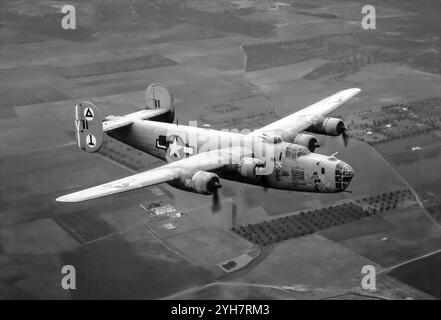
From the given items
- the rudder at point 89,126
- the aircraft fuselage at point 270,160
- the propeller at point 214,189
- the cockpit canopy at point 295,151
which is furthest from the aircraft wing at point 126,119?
the cockpit canopy at point 295,151

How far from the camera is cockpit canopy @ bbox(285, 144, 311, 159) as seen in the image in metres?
52.0

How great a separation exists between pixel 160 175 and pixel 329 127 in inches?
773

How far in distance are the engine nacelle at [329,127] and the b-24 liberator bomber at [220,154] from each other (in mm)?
47

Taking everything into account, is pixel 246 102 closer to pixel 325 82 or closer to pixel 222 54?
pixel 325 82

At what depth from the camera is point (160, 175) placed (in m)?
48.3

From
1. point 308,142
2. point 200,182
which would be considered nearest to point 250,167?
point 200,182

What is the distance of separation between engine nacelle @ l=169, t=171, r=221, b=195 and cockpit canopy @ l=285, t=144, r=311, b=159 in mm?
7681

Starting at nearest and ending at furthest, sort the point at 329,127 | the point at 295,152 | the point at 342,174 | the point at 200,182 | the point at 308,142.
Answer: the point at 200,182 → the point at 342,174 → the point at 295,152 → the point at 308,142 → the point at 329,127

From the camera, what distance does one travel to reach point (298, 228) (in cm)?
5488

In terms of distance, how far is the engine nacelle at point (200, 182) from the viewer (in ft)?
154

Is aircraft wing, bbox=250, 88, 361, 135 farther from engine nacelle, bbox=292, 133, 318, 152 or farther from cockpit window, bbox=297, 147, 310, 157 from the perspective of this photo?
cockpit window, bbox=297, 147, 310, 157

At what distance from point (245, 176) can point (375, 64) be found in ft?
220

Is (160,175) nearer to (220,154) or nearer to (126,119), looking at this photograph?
(220,154)

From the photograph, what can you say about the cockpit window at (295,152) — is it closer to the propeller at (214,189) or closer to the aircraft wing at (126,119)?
the propeller at (214,189)
